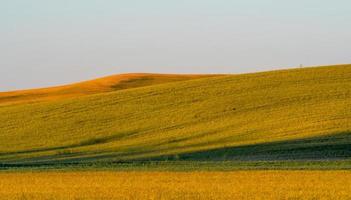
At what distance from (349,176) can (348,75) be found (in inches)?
1298

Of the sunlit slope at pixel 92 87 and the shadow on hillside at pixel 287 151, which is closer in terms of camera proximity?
the shadow on hillside at pixel 287 151

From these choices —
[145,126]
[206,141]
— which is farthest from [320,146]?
[145,126]

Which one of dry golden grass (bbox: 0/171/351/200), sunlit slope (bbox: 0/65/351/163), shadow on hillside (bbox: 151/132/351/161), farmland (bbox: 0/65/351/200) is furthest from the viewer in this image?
sunlit slope (bbox: 0/65/351/163)

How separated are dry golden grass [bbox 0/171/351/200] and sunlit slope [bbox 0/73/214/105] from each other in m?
46.4

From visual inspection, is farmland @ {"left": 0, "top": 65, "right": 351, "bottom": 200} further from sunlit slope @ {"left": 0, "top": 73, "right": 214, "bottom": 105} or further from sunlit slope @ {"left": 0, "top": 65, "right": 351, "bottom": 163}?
sunlit slope @ {"left": 0, "top": 73, "right": 214, "bottom": 105}

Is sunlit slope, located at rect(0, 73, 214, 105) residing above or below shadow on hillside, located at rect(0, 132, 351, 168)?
above

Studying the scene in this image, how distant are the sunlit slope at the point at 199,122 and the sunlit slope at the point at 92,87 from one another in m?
15.3

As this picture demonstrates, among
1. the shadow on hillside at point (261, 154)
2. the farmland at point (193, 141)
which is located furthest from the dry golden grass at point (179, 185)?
the shadow on hillside at point (261, 154)

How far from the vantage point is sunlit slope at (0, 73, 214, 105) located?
80.6 meters

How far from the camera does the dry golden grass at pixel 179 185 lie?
22.9 m

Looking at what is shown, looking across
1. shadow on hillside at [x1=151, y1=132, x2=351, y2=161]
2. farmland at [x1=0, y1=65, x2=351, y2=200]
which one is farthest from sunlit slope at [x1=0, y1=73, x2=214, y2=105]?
shadow on hillside at [x1=151, y1=132, x2=351, y2=161]

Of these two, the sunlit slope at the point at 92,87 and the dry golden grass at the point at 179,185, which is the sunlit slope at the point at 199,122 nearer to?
the dry golden grass at the point at 179,185

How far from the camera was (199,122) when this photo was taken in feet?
170

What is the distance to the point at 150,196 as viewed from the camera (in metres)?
22.6
